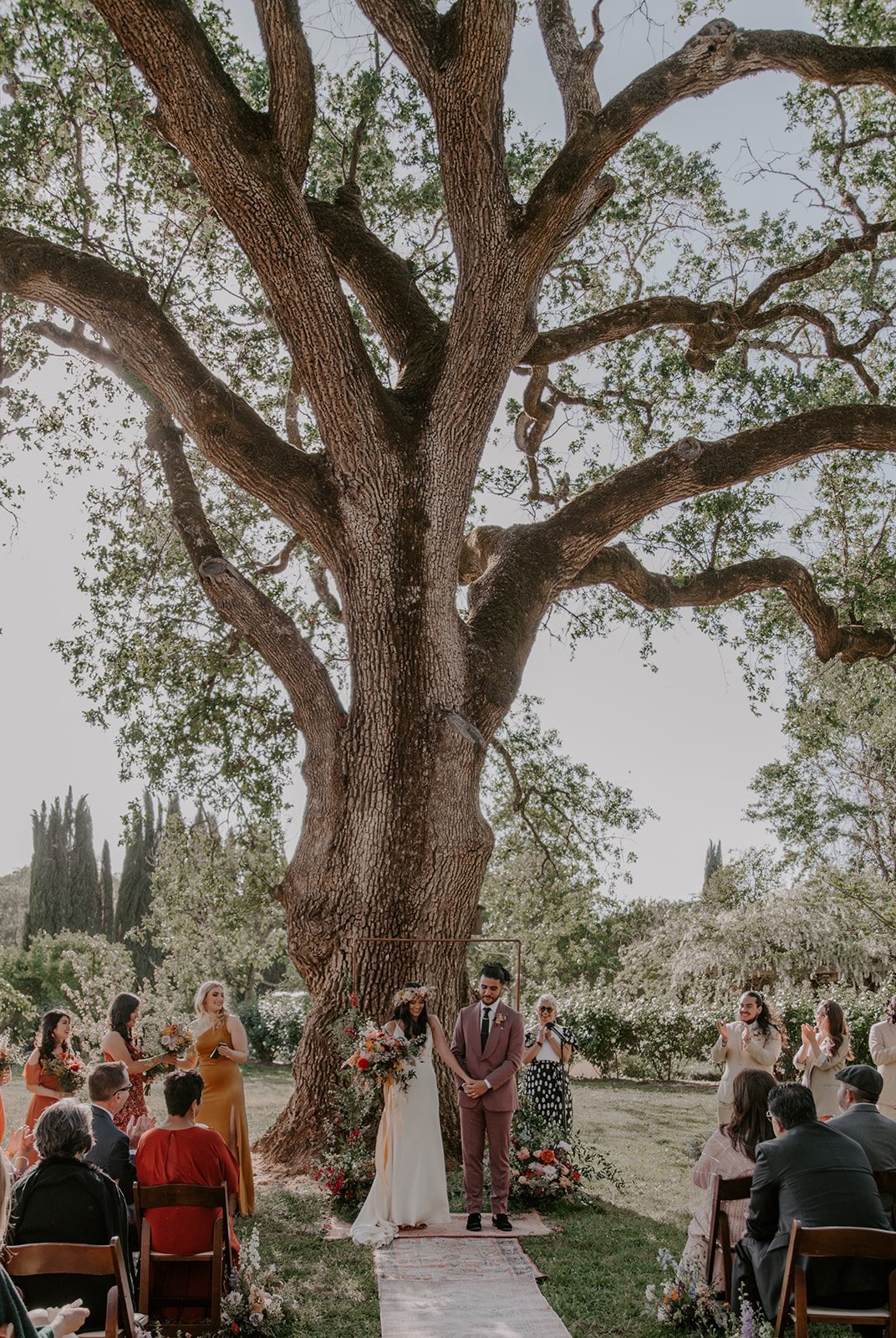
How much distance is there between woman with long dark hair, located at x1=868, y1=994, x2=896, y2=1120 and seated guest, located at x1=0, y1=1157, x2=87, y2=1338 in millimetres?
7171

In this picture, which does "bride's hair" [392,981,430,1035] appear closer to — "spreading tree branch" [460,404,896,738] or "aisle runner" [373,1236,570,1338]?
"aisle runner" [373,1236,570,1338]

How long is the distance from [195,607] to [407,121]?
20.5 feet

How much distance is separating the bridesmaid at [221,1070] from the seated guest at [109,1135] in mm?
1726

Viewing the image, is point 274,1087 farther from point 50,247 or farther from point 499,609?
point 50,247

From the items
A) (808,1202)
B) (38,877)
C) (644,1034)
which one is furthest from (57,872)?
(808,1202)

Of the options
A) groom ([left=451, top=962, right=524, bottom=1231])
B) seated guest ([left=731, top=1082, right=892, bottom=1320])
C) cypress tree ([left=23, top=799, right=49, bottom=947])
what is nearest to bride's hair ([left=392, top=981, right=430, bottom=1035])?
groom ([left=451, top=962, right=524, bottom=1231])

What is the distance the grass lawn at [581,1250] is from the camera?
603 cm

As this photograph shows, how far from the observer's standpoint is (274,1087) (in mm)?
17609

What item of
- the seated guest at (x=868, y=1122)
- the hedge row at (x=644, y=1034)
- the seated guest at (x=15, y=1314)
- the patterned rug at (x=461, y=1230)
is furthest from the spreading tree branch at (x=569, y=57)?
the hedge row at (x=644, y=1034)

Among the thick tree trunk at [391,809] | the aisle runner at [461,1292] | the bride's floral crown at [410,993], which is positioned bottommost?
the aisle runner at [461,1292]

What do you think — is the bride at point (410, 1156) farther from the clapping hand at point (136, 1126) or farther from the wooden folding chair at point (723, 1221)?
the wooden folding chair at point (723, 1221)

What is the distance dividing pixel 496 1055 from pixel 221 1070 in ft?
6.43

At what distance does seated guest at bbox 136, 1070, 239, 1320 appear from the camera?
5352 mm

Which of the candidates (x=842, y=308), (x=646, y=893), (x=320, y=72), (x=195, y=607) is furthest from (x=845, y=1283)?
(x=646, y=893)
